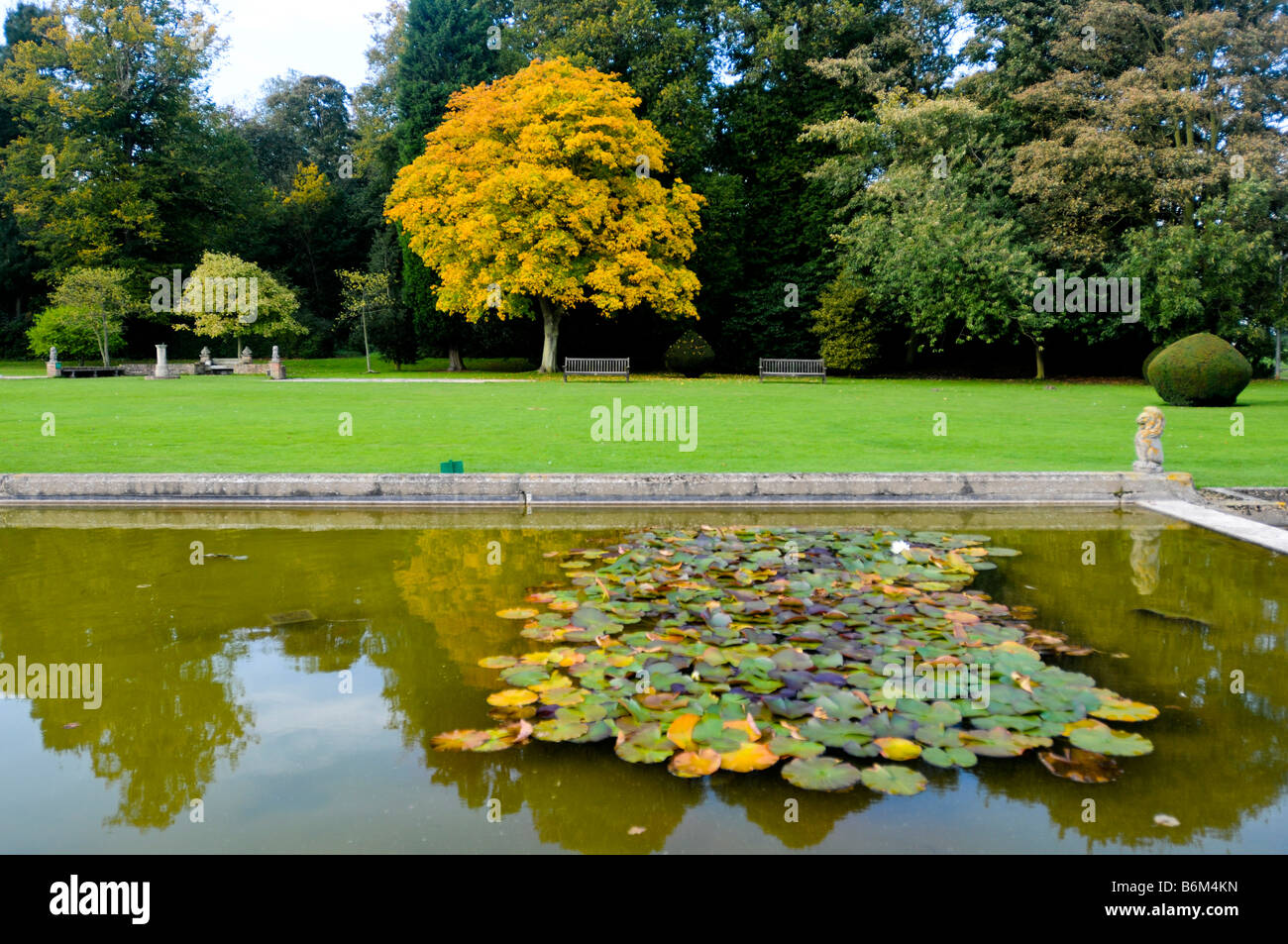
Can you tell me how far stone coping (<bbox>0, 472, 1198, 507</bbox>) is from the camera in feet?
27.6

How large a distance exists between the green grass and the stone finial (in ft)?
4.22

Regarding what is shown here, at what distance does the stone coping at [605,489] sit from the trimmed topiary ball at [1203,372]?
41.5 ft

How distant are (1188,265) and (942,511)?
23.0 meters

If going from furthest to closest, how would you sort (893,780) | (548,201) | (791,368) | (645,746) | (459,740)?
(791,368), (548,201), (459,740), (645,746), (893,780)

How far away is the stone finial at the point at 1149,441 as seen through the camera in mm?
8500

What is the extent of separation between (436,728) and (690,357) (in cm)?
3021

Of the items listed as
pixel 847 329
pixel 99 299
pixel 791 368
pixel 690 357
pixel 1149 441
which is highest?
pixel 99 299

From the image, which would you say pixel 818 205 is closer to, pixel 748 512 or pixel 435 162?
pixel 435 162

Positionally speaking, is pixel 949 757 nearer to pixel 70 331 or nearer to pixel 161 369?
pixel 161 369

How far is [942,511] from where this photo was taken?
8273mm

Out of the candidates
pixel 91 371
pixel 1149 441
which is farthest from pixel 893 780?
pixel 91 371

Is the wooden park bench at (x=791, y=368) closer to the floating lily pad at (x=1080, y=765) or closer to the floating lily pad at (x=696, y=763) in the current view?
the floating lily pad at (x=1080, y=765)

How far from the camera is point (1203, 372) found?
62.2 ft
